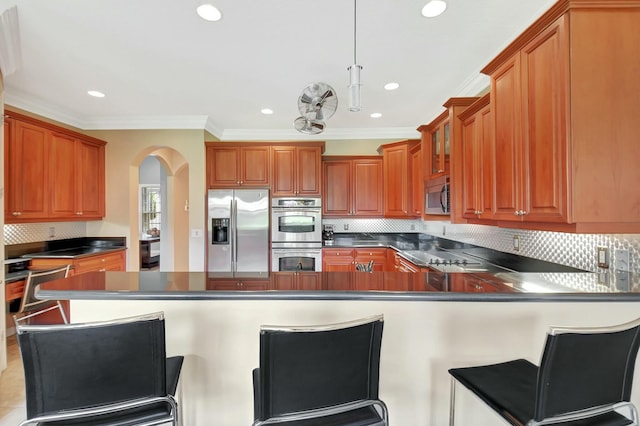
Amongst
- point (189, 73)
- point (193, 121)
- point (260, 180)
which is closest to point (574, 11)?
point (189, 73)

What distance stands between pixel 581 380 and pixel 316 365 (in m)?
0.83

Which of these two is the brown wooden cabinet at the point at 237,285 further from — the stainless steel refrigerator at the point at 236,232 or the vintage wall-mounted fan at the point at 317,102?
the stainless steel refrigerator at the point at 236,232

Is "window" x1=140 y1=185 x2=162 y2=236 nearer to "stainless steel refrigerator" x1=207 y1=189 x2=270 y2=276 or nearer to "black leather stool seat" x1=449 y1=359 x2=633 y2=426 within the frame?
"stainless steel refrigerator" x1=207 y1=189 x2=270 y2=276

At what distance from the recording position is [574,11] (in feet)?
4.84

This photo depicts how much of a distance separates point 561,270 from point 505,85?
4.44ft

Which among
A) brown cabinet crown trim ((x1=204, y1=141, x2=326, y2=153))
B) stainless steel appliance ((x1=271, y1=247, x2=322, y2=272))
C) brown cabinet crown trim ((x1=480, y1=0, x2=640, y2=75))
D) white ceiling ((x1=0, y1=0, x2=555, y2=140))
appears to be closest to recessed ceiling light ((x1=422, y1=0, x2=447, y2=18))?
white ceiling ((x1=0, y1=0, x2=555, y2=140))

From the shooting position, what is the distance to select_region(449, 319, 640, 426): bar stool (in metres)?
0.89

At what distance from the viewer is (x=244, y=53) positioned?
247cm

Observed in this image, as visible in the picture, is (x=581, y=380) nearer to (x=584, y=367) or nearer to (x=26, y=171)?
(x=584, y=367)

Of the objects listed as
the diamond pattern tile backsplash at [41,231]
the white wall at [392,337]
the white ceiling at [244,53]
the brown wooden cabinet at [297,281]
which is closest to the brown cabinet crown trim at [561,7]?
the white ceiling at [244,53]

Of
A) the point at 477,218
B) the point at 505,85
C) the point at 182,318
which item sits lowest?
the point at 182,318

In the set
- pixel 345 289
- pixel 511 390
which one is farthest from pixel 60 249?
pixel 511 390

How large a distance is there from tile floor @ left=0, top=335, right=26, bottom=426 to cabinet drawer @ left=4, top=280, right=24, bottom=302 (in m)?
0.53

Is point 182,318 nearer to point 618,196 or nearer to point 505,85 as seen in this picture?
point 618,196
